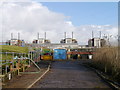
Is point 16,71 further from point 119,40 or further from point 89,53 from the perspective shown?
point 89,53

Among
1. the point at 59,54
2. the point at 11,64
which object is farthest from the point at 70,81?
the point at 59,54

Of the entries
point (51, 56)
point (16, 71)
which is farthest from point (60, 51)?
point (16, 71)

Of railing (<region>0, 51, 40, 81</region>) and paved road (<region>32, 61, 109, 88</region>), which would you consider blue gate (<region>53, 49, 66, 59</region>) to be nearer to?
railing (<region>0, 51, 40, 81</region>)

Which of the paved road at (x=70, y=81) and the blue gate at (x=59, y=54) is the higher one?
the blue gate at (x=59, y=54)

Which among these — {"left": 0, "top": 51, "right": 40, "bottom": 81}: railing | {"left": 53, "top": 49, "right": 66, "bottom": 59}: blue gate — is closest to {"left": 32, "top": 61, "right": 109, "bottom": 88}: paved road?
{"left": 0, "top": 51, "right": 40, "bottom": 81}: railing

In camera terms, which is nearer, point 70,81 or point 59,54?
point 70,81

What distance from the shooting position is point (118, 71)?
15164mm

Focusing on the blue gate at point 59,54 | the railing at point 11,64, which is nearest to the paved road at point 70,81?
the railing at point 11,64

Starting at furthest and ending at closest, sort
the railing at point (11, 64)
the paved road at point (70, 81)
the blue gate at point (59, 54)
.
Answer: the blue gate at point (59, 54) < the railing at point (11, 64) < the paved road at point (70, 81)

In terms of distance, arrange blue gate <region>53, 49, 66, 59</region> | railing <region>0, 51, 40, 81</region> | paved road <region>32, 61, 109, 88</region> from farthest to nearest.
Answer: blue gate <region>53, 49, 66, 59</region>
railing <region>0, 51, 40, 81</region>
paved road <region>32, 61, 109, 88</region>

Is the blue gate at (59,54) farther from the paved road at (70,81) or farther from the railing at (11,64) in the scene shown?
the paved road at (70,81)

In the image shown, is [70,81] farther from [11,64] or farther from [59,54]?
[59,54]

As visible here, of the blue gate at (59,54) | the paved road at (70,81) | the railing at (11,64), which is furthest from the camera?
the blue gate at (59,54)

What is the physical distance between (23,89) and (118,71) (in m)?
7.44
